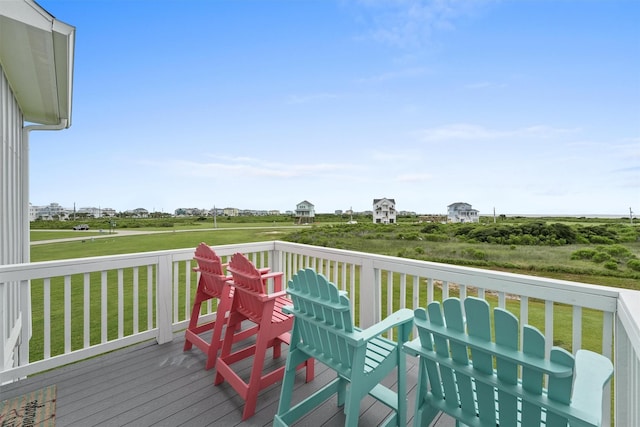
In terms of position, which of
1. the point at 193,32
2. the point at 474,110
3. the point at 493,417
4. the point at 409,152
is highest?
Result: the point at 193,32

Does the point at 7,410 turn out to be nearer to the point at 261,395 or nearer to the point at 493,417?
the point at 261,395

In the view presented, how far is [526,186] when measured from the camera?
24.8 feet

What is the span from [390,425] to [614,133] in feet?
24.3

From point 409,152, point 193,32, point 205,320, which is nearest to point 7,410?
point 205,320

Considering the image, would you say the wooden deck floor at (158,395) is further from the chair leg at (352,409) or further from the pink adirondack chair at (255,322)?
the chair leg at (352,409)

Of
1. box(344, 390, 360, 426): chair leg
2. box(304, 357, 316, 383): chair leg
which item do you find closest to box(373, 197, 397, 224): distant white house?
box(304, 357, 316, 383): chair leg

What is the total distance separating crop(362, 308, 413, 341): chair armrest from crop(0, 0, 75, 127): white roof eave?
295cm

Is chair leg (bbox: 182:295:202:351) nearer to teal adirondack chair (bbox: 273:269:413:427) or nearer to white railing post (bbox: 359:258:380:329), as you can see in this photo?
teal adirondack chair (bbox: 273:269:413:427)

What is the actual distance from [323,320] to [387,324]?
0.39 m

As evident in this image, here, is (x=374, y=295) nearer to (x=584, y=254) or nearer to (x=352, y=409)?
(x=352, y=409)

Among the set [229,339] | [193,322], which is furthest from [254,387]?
[193,322]

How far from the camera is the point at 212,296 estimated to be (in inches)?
112

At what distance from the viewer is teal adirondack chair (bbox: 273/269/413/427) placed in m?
1.53

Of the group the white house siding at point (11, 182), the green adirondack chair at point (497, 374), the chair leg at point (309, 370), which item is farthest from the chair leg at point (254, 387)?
the white house siding at point (11, 182)
